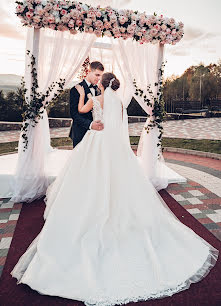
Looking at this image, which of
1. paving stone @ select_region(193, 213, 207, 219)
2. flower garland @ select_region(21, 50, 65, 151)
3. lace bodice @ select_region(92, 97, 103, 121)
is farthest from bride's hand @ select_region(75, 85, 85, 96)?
paving stone @ select_region(193, 213, 207, 219)

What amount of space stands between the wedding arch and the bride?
789 mm

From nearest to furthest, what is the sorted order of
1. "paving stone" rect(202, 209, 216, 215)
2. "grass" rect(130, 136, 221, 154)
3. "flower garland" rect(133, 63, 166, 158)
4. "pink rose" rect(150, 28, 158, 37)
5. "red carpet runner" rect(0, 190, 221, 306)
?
"red carpet runner" rect(0, 190, 221, 306), "paving stone" rect(202, 209, 216, 215), "pink rose" rect(150, 28, 158, 37), "flower garland" rect(133, 63, 166, 158), "grass" rect(130, 136, 221, 154)

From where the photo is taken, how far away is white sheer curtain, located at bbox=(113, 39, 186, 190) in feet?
15.3

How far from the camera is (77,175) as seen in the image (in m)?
3.12

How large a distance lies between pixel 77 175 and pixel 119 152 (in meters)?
0.59

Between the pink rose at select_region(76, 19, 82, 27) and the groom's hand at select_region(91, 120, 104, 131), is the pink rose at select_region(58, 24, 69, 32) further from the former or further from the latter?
the groom's hand at select_region(91, 120, 104, 131)

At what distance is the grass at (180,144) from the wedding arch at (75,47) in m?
3.67

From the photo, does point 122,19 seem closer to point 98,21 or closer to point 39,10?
point 98,21

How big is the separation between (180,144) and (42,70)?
20.7 ft

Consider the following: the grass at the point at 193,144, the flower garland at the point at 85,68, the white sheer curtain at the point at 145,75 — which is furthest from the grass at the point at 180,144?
the white sheer curtain at the point at 145,75

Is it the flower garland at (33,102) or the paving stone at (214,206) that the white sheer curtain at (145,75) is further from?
the flower garland at (33,102)

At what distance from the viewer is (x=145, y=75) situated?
4.76 m

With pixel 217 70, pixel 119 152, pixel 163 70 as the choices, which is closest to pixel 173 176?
pixel 163 70

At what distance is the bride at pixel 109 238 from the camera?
90.7 inches
